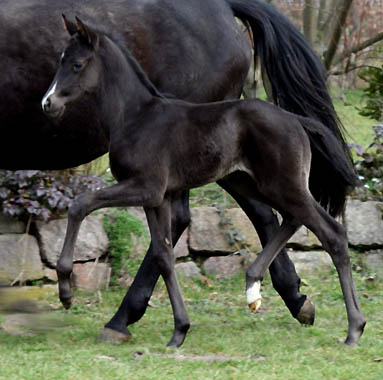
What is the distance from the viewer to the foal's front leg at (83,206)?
4.50m

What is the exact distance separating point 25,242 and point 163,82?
208 centimetres

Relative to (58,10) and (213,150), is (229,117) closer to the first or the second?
(213,150)

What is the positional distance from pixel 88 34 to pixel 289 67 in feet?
5.38

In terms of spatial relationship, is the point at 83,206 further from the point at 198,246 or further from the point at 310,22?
the point at 310,22

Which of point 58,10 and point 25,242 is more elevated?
point 58,10

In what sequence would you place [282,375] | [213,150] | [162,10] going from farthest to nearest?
[162,10] → [213,150] → [282,375]

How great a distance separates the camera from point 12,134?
206 inches

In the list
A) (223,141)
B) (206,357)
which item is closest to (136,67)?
(223,141)

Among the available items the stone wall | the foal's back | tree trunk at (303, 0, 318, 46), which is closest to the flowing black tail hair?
the foal's back

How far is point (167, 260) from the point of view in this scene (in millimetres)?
4883

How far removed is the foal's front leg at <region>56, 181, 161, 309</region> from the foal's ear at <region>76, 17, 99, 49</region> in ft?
2.55

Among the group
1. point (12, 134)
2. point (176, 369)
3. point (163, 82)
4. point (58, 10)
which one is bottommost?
point (176, 369)

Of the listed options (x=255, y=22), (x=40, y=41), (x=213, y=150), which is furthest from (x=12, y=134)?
(x=255, y=22)

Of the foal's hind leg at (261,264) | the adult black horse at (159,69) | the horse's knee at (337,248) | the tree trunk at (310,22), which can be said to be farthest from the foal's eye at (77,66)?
the tree trunk at (310,22)
